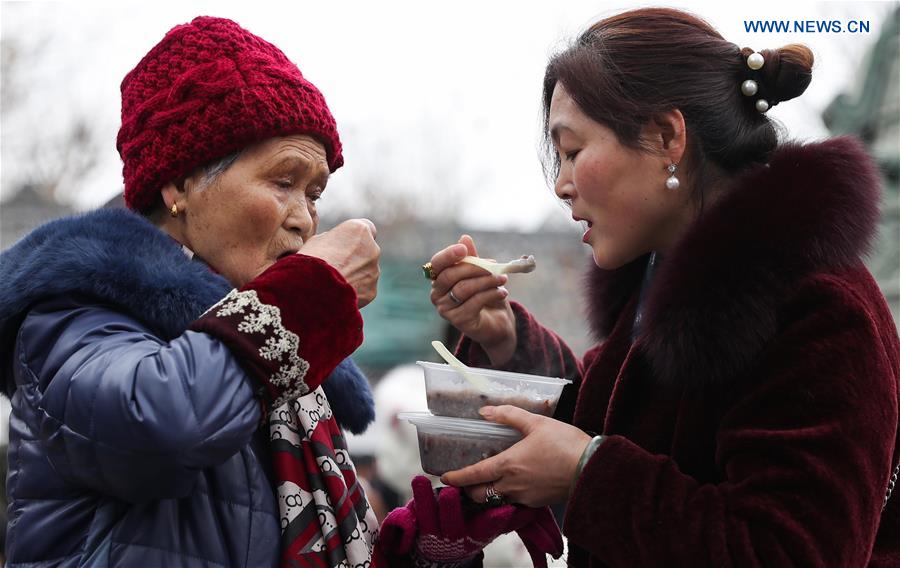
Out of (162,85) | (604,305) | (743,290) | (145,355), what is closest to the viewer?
(145,355)

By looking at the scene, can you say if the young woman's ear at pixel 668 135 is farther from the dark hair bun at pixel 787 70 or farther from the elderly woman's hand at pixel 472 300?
the elderly woman's hand at pixel 472 300

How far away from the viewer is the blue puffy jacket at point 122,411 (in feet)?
5.52

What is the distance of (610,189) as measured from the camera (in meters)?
2.25

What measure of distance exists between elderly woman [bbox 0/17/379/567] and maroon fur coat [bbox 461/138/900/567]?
68cm

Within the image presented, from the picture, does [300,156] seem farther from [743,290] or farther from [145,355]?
[743,290]

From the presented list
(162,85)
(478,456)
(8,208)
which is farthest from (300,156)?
(8,208)

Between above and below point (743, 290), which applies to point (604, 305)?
below

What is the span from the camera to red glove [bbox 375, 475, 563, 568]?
214cm

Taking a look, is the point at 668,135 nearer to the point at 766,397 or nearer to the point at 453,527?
the point at 766,397

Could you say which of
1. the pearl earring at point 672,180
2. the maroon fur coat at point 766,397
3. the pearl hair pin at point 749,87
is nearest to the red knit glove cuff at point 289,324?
the maroon fur coat at point 766,397

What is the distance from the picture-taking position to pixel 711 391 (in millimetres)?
2018

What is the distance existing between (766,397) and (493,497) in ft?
2.21

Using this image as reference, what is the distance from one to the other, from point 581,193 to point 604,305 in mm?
597

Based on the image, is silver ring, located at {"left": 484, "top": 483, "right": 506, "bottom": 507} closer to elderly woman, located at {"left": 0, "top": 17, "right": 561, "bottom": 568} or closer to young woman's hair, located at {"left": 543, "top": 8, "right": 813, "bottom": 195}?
elderly woman, located at {"left": 0, "top": 17, "right": 561, "bottom": 568}
